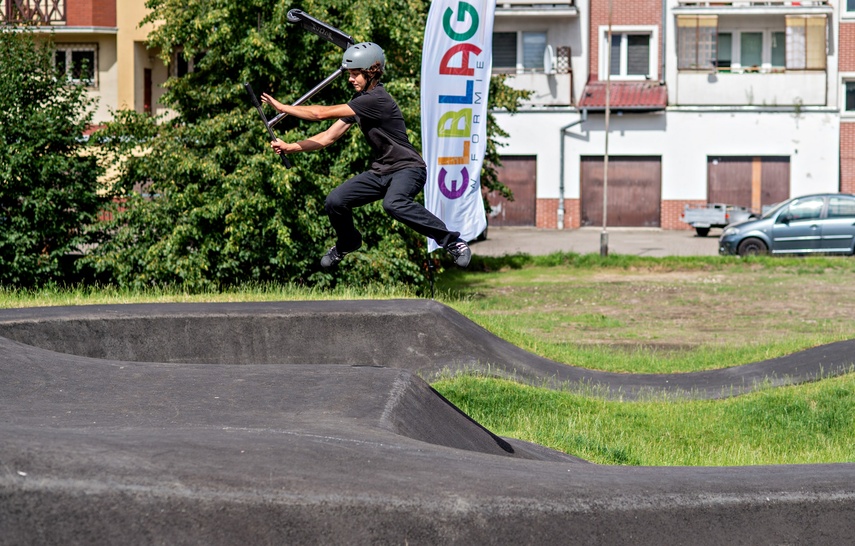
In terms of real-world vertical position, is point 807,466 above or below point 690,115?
below

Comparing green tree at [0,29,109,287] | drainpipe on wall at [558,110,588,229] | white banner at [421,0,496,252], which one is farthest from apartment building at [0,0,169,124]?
white banner at [421,0,496,252]

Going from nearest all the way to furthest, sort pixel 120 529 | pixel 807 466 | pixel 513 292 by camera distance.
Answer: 1. pixel 120 529
2. pixel 807 466
3. pixel 513 292

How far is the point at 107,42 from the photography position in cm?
3706

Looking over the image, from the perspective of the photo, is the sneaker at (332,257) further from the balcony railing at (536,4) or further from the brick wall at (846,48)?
the brick wall at (846,48)

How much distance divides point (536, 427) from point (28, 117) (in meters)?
12.4

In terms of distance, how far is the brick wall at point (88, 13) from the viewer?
119 ft

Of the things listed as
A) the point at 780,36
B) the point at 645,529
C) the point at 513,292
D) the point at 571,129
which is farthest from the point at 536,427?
the point at 780,36

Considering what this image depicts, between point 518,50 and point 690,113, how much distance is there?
710cm

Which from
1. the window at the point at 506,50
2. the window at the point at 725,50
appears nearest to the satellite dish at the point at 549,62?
the window at the point at 506,50

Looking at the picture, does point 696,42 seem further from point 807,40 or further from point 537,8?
point 537,8

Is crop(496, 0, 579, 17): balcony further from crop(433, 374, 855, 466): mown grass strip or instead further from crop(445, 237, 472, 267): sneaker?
crop(445, 237, 472, 267): sneaker

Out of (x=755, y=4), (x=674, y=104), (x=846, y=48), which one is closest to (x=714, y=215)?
(x=674, y=104)

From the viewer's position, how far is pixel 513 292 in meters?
21.6

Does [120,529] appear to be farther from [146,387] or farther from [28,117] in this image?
[28,117]
